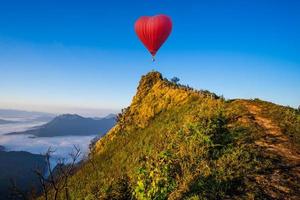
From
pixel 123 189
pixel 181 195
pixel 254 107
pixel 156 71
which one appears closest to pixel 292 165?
pixel 181 195

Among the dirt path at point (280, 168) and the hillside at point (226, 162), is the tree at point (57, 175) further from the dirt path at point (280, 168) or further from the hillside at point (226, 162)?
the dirt path at point (280, 168)

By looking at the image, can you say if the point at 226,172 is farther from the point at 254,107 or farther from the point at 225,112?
the point at 254,107

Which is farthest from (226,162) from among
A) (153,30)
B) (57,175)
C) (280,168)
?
(153,30)

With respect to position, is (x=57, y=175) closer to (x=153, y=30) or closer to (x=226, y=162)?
(x=226, y=162)

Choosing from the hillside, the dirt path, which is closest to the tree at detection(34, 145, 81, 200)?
the hillside

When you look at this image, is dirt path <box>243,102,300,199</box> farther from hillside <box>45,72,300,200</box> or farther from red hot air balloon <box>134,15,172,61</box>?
red hot air balloon <box>134,15,172,61</box>

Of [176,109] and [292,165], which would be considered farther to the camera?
[176,109]
